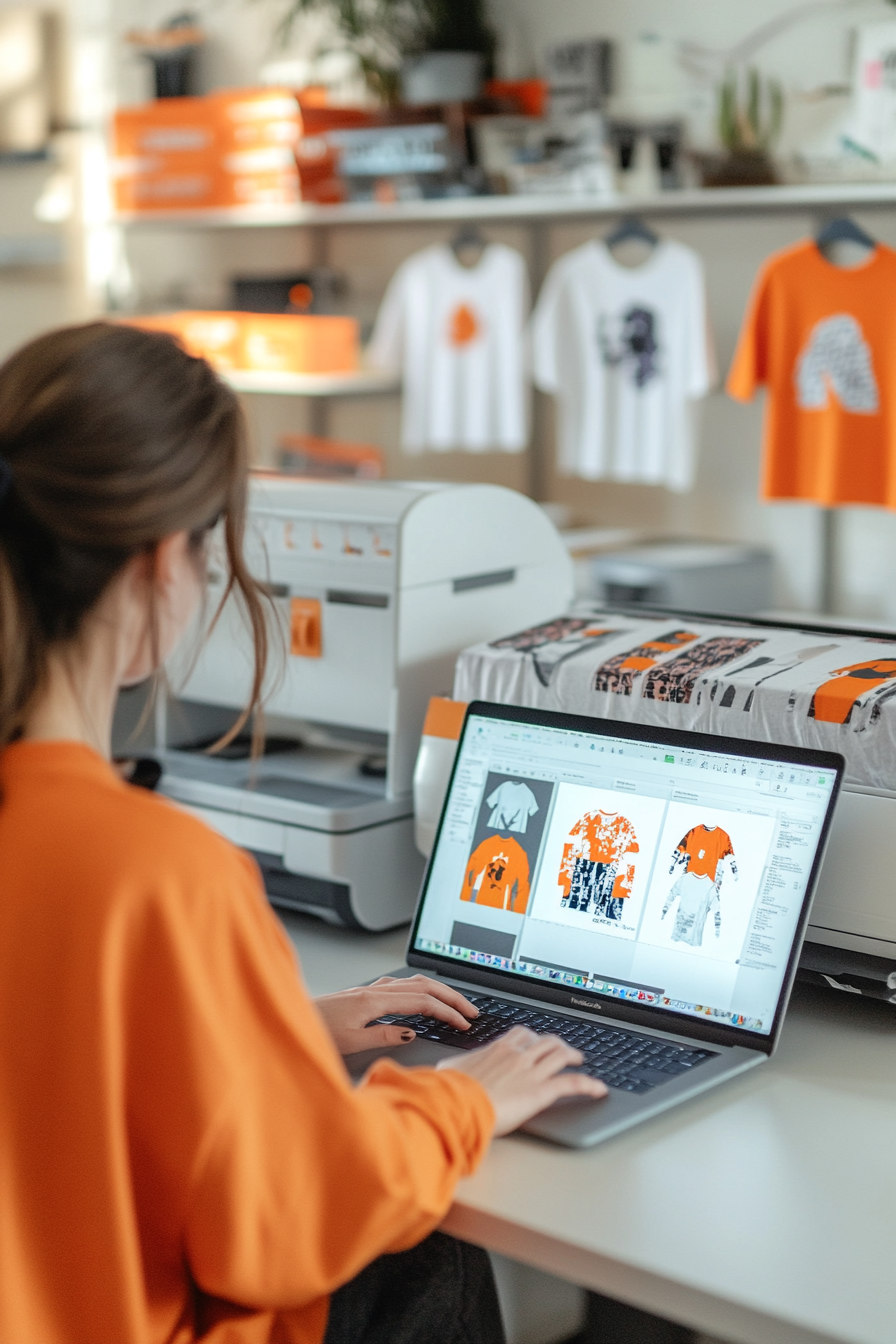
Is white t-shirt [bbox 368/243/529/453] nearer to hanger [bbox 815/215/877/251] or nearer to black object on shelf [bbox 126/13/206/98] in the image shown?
hanger [bbox 815/215/877/251]

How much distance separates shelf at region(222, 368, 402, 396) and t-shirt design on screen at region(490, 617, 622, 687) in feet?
7.05

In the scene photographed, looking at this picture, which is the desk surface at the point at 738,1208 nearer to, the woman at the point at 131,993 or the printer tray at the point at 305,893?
the woman at the point at 131,993

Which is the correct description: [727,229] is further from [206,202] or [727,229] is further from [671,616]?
[671,616]

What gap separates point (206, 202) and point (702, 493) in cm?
151

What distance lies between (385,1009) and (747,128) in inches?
93.3

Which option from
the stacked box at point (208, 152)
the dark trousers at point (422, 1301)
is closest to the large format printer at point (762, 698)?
the dark trousers at point (422, 1301)

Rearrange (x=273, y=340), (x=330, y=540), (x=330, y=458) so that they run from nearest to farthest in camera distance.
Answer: (x=330, y=540)
(x=273, y=340)
(x=330, y=458)

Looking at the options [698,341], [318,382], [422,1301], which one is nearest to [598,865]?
[422,1301]

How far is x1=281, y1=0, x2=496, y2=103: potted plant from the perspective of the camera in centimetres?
342

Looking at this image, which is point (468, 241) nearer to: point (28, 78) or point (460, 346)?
point (460, 346)

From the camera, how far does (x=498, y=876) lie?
1.34m

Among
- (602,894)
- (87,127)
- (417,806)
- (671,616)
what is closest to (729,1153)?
(602,894)

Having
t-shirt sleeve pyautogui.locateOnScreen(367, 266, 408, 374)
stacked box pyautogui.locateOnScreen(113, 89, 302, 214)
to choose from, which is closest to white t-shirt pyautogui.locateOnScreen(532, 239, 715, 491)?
t-shirt sleeve pyautogui.locateOnScreen(367, 266, 408, 374)

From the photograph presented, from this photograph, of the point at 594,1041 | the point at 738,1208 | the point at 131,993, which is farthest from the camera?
the point at 594,1041
